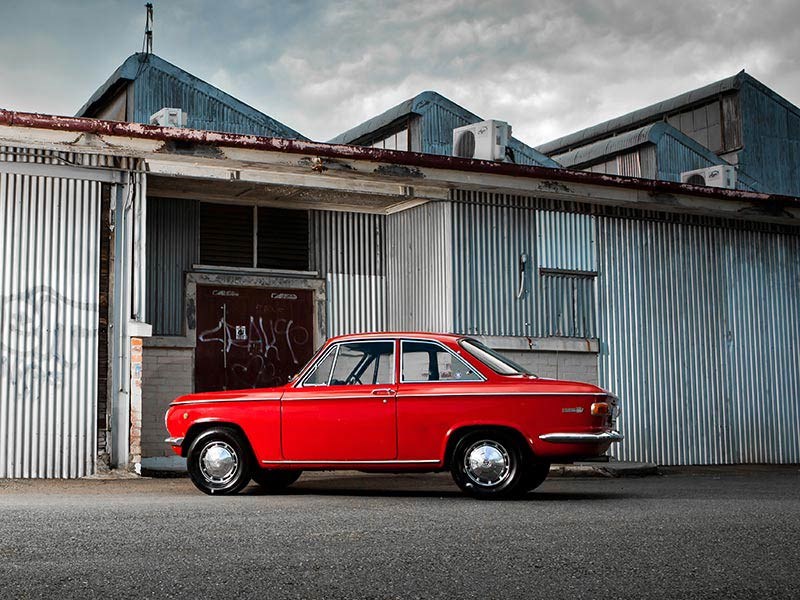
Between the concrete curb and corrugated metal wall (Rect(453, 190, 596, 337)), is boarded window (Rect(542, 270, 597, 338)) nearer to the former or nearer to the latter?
corrugated metal wall (Rect(453, 190, 596, 337))

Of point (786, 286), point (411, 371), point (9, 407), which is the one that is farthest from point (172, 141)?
point (786, 286)

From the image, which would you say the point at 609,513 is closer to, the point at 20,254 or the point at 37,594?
the point at 37,594

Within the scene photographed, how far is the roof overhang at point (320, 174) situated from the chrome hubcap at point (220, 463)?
15.9 ft

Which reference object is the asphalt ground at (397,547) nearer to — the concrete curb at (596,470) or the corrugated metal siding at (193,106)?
the concrete curb at (596,470)

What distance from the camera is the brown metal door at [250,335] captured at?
1577 cm

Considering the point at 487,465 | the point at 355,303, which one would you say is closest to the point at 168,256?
the point at 355,303

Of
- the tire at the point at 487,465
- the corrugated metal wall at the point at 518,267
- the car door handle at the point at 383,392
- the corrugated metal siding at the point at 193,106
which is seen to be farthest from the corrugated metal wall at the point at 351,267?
the corrugated metal siding at the point at 193,106

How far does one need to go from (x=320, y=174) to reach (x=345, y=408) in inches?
228

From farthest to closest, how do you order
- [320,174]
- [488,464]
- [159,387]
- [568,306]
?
[568,306] → [159,387] → [320,174] → [488,464]

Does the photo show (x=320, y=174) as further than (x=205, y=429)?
Yes

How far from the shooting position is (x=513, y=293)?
1631cm

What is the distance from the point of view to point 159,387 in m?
15.3

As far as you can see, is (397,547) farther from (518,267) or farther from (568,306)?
(568,306)

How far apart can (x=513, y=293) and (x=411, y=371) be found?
6411 millimetres
